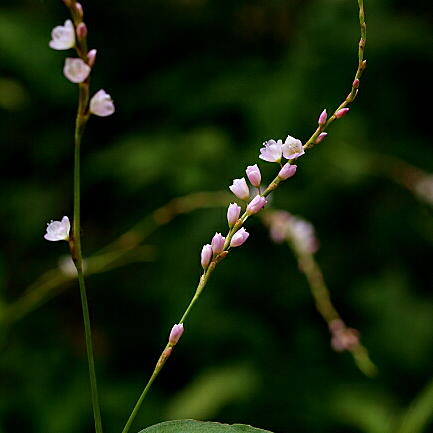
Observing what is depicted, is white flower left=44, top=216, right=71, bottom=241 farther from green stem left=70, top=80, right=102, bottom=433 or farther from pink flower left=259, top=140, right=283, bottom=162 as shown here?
pink flower left=259, top=140, right=283, bottom=162

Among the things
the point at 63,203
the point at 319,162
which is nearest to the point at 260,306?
the point at 319,162

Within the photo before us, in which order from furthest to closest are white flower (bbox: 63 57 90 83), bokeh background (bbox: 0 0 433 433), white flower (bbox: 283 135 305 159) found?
bokeh background (bbox: 0 0 433 433)
white flower (bbox: 283 135 305 159)
white flower (bbox: 63 57 90 83)

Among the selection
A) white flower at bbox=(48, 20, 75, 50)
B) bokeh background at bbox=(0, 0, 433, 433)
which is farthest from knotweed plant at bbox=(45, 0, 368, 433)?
bokeh background at bbox=(0, 0, 433, 433)

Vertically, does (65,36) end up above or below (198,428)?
above

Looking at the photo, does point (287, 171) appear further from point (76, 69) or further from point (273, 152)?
point (76, 69)

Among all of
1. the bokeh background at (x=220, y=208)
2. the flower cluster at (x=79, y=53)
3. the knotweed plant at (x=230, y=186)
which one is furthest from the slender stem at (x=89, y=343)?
the bokeh background at (x=220, y=208)

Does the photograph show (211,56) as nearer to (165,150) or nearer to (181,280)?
(165,150)

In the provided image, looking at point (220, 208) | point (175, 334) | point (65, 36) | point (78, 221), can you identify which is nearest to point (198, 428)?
point (175, 334)
